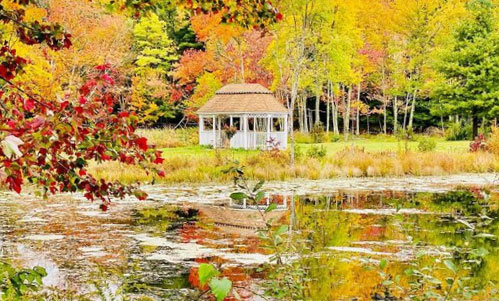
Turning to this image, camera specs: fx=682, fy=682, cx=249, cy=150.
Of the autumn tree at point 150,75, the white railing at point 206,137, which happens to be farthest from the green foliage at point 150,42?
the white railing at point 206,137

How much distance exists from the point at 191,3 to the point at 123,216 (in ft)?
31.6

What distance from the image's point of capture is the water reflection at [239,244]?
7359mm

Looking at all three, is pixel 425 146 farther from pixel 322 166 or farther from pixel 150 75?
pixel 150 75

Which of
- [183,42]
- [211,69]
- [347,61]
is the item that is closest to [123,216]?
[347,61]

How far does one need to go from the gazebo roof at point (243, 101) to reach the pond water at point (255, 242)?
40.6 feet

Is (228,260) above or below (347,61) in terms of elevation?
below

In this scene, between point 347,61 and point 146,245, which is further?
point 347,61

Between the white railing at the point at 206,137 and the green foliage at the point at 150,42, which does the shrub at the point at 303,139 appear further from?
the green foliage at the point at 150,42

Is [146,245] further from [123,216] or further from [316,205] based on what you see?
[316,205]

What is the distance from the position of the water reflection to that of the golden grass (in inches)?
165

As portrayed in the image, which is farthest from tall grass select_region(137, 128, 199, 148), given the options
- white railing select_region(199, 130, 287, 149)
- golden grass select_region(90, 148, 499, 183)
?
golden grass select_region(90, 148, 499, 183)

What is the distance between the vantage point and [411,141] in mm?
33594

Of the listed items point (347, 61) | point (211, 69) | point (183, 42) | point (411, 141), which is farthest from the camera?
point (183, 42)

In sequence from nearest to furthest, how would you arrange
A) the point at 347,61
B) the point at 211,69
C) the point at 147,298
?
the point at 147,298, the point at 347,61, the point at 211,69
